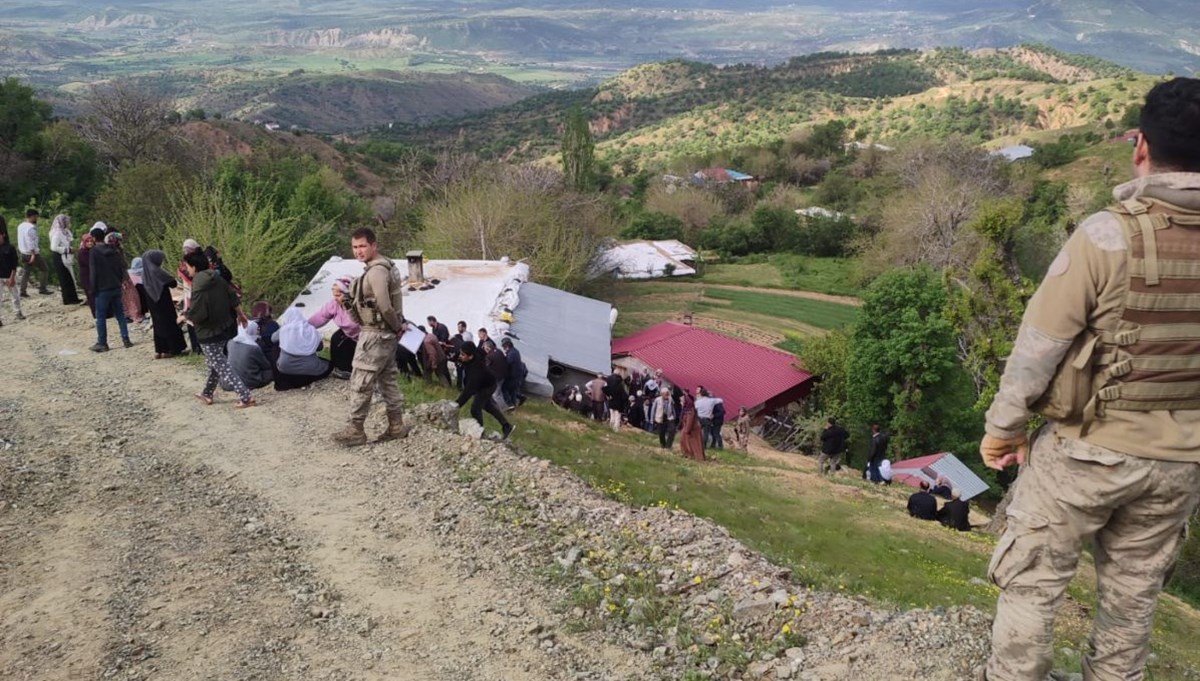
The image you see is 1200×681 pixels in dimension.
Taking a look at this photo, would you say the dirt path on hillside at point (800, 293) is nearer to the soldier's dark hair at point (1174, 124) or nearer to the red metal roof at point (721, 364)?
the red metal roof at point (721, 364)

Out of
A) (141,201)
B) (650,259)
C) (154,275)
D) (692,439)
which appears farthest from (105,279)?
(650,259)

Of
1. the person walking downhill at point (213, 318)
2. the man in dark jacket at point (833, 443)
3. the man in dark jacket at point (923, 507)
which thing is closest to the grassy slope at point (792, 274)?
the man in dark jacket at point (833, 443)

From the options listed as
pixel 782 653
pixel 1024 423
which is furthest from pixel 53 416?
pixel 1024 423

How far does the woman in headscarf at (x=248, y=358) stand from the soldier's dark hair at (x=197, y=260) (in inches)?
46.7

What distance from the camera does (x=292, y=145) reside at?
77.0 metres

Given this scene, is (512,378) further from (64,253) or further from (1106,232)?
(1106,232)

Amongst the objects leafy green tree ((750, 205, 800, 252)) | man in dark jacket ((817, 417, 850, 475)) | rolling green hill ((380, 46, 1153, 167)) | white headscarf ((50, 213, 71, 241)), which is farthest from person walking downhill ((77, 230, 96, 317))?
rolling green hill ((380, 46, 1153, 167))

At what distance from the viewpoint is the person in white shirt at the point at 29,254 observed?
1642cm

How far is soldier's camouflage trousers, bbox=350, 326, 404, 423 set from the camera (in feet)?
29.8

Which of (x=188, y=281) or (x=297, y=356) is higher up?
(x=188, y=281)

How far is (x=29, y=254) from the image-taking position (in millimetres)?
16938

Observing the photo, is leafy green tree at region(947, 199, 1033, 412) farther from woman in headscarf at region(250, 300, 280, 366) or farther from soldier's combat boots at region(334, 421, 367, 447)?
woman in headscarf at region(250, 300, 280, 366)

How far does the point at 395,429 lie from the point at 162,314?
20.5ft

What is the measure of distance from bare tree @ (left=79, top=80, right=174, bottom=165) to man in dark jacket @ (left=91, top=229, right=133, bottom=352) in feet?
107
